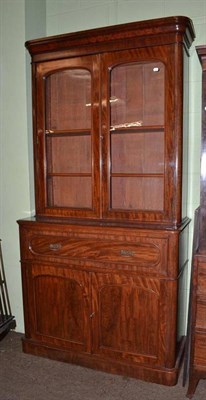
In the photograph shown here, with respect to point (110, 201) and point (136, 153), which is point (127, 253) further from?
point (136, 153)

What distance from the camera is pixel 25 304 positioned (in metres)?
2.32

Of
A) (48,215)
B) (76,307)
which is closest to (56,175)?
(48,215)

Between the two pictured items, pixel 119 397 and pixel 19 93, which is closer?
pixel 119 397

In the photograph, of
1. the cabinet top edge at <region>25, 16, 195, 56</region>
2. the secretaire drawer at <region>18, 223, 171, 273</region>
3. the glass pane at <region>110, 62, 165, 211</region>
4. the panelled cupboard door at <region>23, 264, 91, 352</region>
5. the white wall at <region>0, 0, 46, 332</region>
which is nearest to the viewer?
the cabinet top edge at <region>25, 16, 195, 56</region>

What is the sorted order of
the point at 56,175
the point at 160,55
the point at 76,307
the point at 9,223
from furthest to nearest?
the point at 9,223 → the point at 56,175 → the point at 76,307 → the point at 160,55

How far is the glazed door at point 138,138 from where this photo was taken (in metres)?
1.93

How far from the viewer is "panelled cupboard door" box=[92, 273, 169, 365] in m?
1.98

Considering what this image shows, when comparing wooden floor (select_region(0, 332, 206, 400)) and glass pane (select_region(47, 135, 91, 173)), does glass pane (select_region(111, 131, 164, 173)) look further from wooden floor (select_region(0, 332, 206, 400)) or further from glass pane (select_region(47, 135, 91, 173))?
wooden floor (select_region(0, 332, 206, 400))

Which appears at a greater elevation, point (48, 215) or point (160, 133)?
point (160, 133)

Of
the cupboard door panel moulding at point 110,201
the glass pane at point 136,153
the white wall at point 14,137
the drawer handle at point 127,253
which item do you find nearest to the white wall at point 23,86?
the white wall at point 14,137

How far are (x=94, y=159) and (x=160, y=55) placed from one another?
723 millimetres

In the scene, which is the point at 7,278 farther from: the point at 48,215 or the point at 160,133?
the point at 160,133

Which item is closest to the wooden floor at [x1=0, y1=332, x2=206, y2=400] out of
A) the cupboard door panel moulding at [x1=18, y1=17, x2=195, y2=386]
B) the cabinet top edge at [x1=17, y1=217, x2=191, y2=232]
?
the cupboard door panel moulding at [x1=18, y1=17, x2=195, y2=386]

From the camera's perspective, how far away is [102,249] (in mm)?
2049
